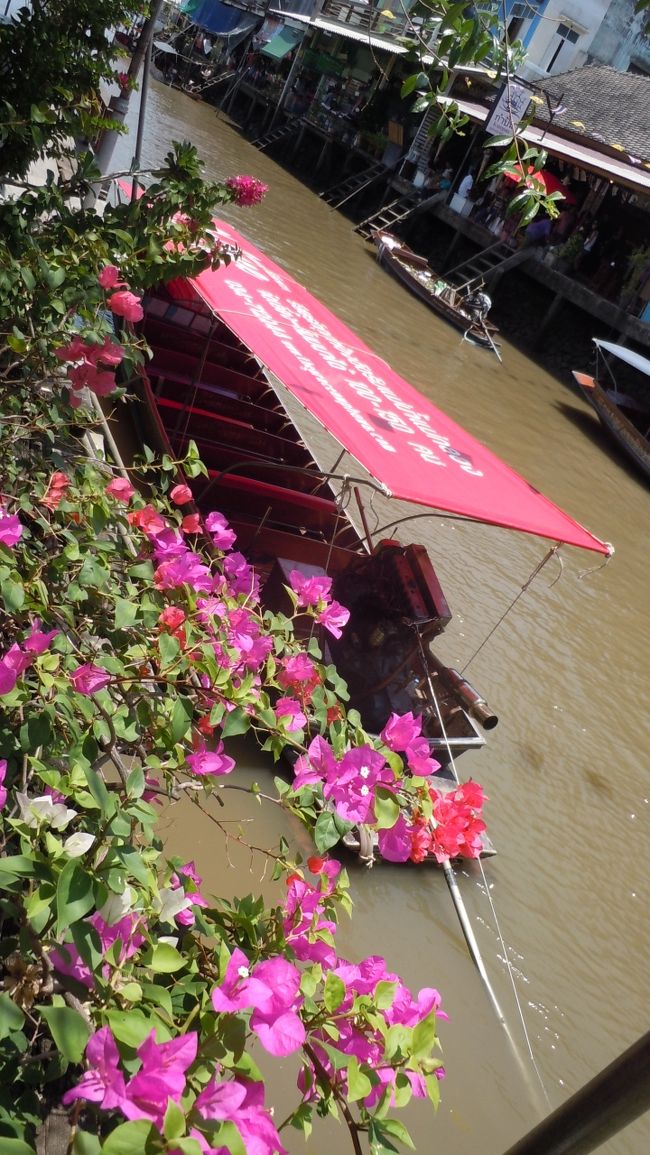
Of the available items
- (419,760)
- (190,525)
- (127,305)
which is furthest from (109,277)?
(419,760)

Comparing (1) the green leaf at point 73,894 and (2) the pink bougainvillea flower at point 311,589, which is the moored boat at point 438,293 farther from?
(1) the green leaf at point 73,894

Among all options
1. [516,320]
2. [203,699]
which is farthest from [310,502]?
[516,320]

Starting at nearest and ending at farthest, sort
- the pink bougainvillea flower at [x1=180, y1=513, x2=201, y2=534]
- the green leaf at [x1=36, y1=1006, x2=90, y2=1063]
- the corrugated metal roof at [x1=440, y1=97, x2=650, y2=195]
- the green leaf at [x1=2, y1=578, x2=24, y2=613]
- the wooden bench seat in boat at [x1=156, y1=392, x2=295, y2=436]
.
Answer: the green leaf at [x1=36, y1=1006, x2=90, y2=1063]
the green leaf at [x1=2, y1=578, x2=24, y2=613]
the pink bougainvillea flower at [x1=180, y1=513, x2=201, y2=534]
the wooden bench seat in boat at [x1=156, y1=392, x2=295, y2=436]
the corrugated metal roof at [x1=440, y1=97, x2=650, y2=195]

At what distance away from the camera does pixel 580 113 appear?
88.7 feet

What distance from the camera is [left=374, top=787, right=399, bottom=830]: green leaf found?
5.97 feet

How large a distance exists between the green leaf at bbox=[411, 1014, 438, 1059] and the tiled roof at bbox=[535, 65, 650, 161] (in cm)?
2503

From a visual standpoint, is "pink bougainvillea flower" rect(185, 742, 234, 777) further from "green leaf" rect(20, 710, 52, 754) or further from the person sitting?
the person sitting

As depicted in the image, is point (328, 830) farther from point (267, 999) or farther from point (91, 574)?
point (91, 574)

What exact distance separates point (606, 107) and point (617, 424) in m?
13.8

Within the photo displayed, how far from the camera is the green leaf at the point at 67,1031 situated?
3.81ft

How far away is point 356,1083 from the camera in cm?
144

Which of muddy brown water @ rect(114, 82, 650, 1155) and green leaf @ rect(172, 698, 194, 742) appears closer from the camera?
green leaf @ rect(172, 698, 194, 742)

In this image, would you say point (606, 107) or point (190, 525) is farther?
→ point (606, 107)

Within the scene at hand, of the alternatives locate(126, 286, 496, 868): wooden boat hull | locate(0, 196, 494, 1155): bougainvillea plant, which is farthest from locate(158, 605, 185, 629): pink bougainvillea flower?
locate(126, 286, 496, 868): wooden boat hull
